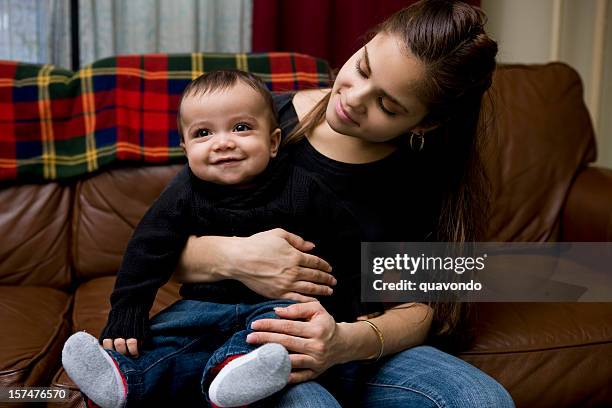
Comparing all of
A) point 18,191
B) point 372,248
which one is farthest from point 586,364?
point 18,191

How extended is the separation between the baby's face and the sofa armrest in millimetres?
1144

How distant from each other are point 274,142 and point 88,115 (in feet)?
2.87

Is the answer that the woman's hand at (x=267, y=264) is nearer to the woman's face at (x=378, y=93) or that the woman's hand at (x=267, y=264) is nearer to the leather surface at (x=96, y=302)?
the woman's face at (x=378, y=93)

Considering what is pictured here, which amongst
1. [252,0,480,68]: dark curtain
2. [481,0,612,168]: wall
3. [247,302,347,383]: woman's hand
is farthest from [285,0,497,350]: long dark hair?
[481,0,612,168]: wall

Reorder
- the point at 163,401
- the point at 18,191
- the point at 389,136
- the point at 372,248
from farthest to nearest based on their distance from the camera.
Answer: the point at 18,191 → the point at 372,248 → the point at 389,136 → the point at 163,401

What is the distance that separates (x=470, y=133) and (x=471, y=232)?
20 cm

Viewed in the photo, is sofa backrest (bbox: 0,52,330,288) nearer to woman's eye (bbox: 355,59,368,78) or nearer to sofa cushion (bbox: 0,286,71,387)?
sofa cushion (bbox: 0,286,71,387)

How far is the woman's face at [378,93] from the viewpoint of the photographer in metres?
1.06

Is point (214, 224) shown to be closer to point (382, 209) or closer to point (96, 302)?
point (382, 209)

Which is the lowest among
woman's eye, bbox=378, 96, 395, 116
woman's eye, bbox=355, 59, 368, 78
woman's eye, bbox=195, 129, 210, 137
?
woman's eye, bbox=195, 129, 210, 137

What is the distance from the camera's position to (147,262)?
1.08 metres

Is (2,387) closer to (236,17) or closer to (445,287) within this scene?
(445,287)

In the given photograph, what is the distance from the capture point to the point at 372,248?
1272mm

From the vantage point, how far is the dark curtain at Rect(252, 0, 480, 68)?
2344 millimetres
